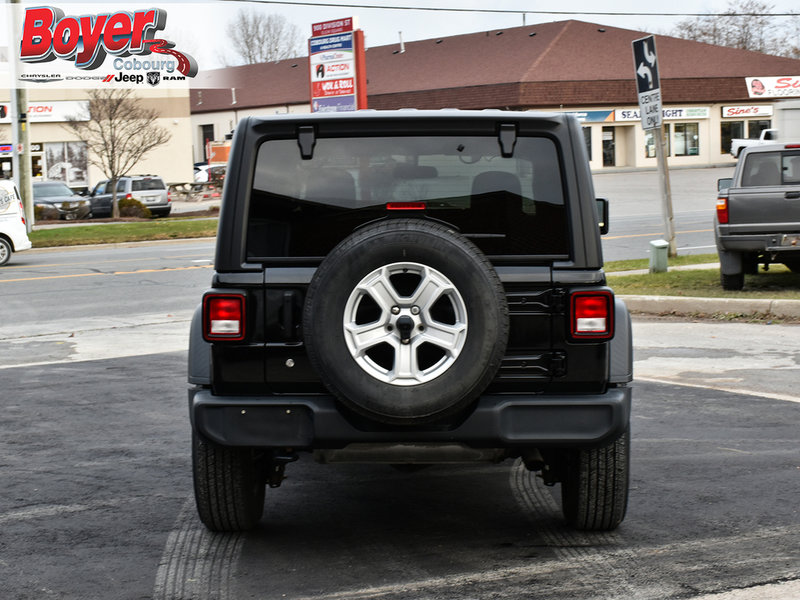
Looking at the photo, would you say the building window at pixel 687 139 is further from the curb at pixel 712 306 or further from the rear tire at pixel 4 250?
the curb at pixel 712 306

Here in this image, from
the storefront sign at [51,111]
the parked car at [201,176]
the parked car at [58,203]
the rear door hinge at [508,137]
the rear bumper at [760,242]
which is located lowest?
the rear bumper at [760,242]

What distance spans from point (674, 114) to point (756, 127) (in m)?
6.42

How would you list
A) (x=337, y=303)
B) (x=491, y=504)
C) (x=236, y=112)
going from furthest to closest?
(x=236, y=112), (x=491, y=504), (x=337, y=303)

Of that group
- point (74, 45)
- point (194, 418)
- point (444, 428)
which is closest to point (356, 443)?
point (444, 428)

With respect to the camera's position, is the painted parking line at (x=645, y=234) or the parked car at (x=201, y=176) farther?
the parked car at (x=201, y=176)

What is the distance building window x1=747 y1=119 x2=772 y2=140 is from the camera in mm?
63531

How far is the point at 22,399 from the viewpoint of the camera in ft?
28.2

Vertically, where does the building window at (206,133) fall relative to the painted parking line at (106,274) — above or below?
above

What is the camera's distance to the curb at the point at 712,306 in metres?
12.1

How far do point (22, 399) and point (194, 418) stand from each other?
4.54 meters

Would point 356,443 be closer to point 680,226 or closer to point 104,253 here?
point 104,253

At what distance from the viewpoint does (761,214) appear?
42.4ft

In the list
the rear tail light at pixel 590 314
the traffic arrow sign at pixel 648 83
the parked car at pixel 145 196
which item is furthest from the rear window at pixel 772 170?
the parked car at pixel 145 196

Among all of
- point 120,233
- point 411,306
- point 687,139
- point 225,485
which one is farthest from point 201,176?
point 411,306
